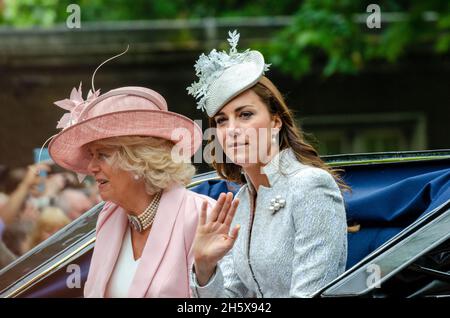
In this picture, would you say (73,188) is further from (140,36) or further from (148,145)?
(140,36)

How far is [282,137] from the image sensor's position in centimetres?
330

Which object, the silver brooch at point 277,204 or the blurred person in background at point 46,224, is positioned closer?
the silver brooch at point 277,204

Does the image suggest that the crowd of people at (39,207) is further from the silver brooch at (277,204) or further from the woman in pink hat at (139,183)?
the silver brooch at (277,204)

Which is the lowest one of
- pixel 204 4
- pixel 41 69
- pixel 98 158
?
pixel 98 158

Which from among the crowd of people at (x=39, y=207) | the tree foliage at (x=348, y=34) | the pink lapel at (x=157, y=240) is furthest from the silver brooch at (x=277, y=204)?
the tree foliage at (x=348, y=34)

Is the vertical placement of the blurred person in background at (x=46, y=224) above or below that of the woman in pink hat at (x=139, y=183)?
below

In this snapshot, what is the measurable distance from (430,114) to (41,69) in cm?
436

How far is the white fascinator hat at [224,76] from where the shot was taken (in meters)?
3.15

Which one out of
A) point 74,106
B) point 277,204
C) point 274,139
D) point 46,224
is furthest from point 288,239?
point 46,224

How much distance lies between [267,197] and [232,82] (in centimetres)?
39

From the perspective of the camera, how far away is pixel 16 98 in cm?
1048

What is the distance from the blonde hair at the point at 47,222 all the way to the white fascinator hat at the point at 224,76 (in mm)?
2064

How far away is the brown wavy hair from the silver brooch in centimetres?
17
